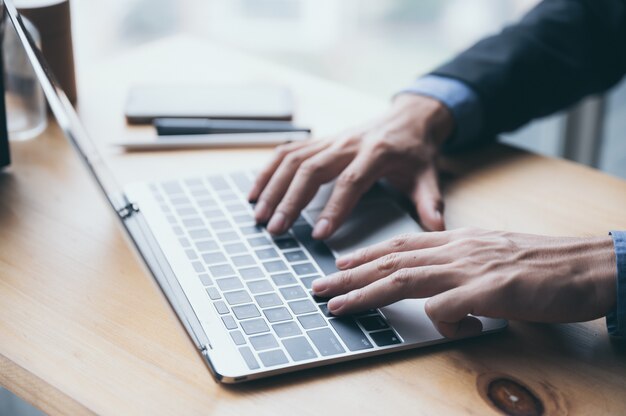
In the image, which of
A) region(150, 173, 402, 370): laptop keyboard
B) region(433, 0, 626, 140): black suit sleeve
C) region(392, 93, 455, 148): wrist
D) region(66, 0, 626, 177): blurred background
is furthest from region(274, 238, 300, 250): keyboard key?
region(66, 0, 626, 177): blurred background

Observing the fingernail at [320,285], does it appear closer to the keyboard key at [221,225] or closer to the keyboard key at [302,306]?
the keyboard key at [302,306]

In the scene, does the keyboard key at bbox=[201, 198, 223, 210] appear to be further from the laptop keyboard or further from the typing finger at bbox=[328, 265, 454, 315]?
the typing finger at bbox=[328, 265, 454, 315]

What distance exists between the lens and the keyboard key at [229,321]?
26.6 inches

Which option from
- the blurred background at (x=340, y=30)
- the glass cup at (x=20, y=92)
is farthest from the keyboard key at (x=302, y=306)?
the blurred background at (x=340, y=30)

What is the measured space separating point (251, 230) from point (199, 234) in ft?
0.20

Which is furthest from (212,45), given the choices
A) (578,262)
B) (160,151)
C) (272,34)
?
(272,34)

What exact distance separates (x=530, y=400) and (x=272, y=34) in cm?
211

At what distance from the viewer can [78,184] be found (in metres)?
0.94

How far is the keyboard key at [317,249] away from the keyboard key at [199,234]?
101mm

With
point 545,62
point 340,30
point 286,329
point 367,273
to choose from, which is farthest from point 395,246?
point 340,30

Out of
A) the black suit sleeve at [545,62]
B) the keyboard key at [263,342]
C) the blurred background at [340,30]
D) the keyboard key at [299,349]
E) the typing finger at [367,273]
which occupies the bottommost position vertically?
A: the blurred background at [340,30]

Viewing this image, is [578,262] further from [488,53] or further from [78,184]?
[78,184]

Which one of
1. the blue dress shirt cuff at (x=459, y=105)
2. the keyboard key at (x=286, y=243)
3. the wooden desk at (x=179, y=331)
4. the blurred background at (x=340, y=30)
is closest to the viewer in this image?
the wooden desk at (x=179, y=331)

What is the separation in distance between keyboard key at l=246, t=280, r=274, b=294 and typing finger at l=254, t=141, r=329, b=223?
0.13 meters
